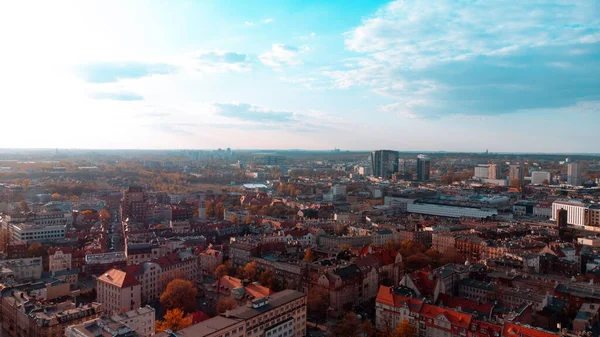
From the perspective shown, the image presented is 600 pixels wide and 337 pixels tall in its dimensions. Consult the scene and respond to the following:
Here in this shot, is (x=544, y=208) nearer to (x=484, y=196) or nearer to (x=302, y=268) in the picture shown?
(x=484, y=196)

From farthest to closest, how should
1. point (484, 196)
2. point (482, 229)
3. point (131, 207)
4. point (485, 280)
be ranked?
point (484, 196) → point (131, 207) → point (482, 229) → point (485, 280)

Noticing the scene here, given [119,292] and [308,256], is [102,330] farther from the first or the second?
[308,256]

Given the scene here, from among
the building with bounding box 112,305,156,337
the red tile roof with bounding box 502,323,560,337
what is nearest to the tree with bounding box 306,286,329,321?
the building with bounding box 112,305,156,337

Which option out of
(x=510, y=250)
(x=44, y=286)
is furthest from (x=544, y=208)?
(x=44, y=286)

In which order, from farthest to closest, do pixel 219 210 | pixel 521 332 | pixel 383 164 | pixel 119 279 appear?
pixel 383 164
pixel 219 210
pixel 119 279
pixel 521 332

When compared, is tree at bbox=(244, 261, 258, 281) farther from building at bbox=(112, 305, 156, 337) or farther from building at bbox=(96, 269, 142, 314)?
building at bbox=(112, 305, 156, 337)

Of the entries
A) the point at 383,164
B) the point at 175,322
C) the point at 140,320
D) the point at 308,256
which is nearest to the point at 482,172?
the point at 383,164

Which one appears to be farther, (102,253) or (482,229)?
(482,229)

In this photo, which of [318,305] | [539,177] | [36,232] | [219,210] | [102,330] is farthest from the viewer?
[539,177]
